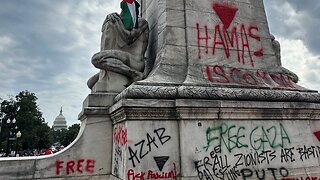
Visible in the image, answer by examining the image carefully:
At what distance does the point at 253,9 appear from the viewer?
7.49 meters

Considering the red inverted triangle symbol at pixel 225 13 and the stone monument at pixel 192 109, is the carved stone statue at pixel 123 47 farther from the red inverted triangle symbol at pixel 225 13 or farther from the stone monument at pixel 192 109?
the red inverted triangle symbol at pixel 225 13

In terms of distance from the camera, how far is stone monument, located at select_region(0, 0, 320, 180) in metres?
5.20

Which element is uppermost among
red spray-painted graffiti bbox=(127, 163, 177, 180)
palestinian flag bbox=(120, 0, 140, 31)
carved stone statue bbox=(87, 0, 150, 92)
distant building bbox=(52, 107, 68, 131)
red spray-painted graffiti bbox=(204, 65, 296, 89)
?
distant building bbox=(52, 107, 68, 131)

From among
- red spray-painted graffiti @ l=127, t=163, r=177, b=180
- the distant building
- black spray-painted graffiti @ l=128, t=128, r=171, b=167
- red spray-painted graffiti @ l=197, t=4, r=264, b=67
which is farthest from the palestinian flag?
the distant building

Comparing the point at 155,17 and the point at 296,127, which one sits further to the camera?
the point at 155,17

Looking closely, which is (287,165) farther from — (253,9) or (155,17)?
(155,17)

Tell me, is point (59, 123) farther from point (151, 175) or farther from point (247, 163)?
point (247, 163)

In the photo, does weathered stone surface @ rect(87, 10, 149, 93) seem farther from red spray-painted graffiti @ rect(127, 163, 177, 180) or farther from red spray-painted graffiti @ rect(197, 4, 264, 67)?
red spray-painted graffiti @ rect(127, 163, 177, 180)

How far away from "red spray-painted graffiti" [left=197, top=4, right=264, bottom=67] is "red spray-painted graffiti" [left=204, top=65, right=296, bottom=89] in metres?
0.33

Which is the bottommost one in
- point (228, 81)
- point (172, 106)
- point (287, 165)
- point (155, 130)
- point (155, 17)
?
point (287, 165)

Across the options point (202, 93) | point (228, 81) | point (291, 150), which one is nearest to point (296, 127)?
point (291, 150)

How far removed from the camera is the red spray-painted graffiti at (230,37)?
263 inches

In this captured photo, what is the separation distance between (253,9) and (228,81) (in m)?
2.54

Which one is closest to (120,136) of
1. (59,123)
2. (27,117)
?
(27,117)
